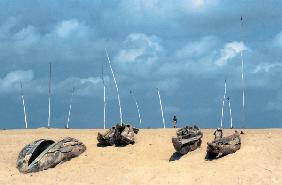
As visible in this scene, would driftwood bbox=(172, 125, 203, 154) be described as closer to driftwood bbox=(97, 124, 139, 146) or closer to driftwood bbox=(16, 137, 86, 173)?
driftwood bbox=(97, 124, 139, 146)

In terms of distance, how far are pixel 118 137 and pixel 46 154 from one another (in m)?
5.75

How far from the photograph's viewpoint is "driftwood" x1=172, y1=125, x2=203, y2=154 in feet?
116

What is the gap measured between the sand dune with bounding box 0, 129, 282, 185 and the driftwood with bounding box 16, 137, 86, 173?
514 millimetres

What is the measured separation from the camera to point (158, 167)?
33.8 meters

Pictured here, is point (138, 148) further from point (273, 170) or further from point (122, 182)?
point (273, 170)

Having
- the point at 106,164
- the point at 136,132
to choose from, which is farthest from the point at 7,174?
the point at 136,132

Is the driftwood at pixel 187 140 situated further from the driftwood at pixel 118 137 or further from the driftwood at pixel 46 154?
the driftwood at pixel 46 154

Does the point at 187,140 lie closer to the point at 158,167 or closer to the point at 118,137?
the point at 158,167

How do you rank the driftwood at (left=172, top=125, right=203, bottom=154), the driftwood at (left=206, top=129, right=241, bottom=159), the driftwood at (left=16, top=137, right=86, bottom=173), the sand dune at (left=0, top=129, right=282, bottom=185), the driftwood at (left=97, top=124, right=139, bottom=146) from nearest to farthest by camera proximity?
the sand dune at (left=0, top=129, right=282, bottom=185) < the driftwood at (left=206, top=129, right=241, bottom=159) < the driftwood at (left=172, top=125, right=203, bottom=154) < the driftwood at (left=16, top=137, right=86, bottom=173) < the driftwood at (left=97, top=124, right=139, bottom=146)

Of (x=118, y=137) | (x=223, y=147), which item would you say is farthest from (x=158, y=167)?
(x=118, y=137)

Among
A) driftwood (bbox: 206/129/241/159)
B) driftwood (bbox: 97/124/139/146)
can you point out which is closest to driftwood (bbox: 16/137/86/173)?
driftwood (bbox: 97/124/139/146)

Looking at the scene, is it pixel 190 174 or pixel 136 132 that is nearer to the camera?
pixel 190 174

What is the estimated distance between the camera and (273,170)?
31062 mm

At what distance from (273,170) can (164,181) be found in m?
6.24
